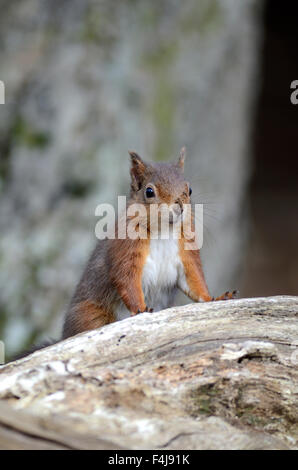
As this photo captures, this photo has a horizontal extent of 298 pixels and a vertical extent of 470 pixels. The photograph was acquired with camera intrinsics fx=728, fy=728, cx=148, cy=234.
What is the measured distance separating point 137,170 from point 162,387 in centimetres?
105

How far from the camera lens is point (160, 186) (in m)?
2.91

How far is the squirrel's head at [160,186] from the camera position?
2.89 meters

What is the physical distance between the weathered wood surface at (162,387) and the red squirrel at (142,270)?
0.31m

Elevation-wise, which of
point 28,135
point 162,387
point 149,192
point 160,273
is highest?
point 28,135

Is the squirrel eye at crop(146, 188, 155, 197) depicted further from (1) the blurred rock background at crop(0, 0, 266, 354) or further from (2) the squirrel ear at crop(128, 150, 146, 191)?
(1) the blurred rock background at crop(0, 0, 266, 354)

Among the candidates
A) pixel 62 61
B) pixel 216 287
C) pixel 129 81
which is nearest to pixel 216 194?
pixel 216 287

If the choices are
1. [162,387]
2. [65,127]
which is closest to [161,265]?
[162,387]

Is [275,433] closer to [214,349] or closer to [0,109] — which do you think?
[214,349]

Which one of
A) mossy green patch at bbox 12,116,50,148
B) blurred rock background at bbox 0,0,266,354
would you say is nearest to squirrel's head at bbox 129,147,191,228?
blurred rock background at bbox 0,0,266,354

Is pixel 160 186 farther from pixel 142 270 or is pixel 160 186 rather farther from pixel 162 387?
pixel 162 387

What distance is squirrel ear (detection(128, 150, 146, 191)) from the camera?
10.00 ft

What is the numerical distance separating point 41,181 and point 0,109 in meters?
0.68

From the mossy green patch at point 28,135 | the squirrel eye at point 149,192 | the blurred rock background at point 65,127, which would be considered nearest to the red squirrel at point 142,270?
the squirrel eye at point 149,192

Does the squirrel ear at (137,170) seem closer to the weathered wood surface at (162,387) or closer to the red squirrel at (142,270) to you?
the red squirrel at (142,270)
